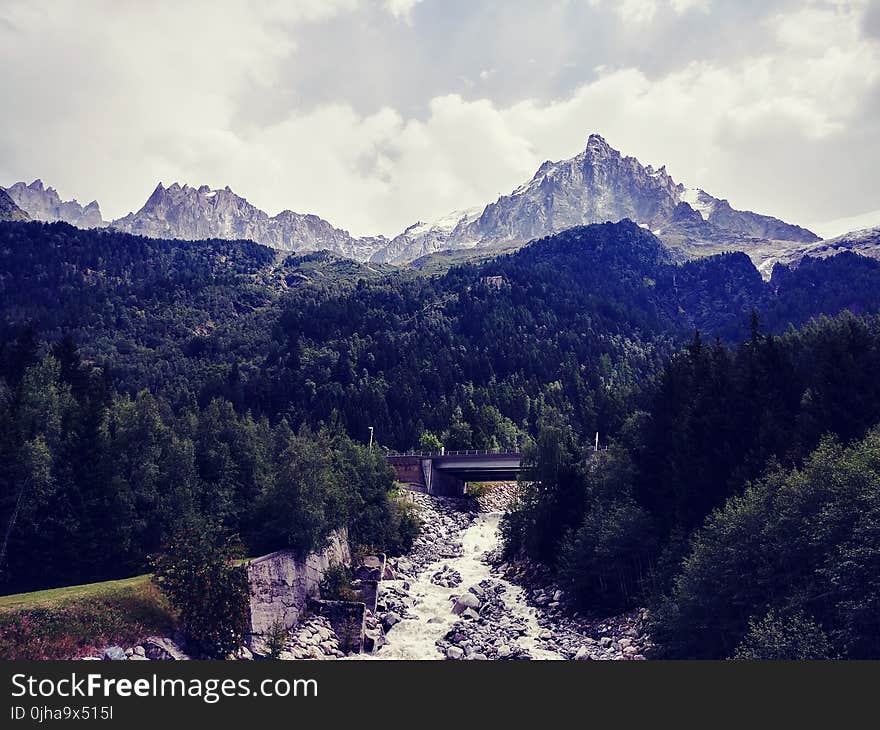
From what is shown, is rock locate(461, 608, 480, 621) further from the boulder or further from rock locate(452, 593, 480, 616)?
the boulder

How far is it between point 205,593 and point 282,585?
37.3 ft

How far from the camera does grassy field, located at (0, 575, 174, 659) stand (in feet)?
124

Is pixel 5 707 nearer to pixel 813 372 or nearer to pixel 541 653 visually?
pixel 541 653

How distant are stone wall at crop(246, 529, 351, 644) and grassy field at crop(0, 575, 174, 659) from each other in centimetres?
831

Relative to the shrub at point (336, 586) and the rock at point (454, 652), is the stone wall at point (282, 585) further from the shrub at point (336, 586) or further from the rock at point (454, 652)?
the rock at point (454, 652)

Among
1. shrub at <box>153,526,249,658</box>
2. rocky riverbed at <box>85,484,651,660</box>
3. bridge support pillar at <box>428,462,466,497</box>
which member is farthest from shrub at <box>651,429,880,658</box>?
bridge support pillar at <box>428,462,466,497</box>

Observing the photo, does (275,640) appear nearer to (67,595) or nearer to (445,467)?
(67,595)

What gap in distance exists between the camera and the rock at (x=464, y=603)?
A: 6711cm

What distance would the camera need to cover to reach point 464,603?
224ft

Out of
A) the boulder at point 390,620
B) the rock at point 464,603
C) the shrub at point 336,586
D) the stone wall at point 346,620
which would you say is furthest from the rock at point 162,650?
the rock at point 464,603

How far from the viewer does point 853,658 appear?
33.0 metres

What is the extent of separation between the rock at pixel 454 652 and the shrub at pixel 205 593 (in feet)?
54.4

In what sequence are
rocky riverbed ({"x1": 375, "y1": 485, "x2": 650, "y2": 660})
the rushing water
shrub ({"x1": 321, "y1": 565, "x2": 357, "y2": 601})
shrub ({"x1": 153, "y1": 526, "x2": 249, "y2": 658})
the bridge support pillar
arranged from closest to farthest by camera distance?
shrub ({"x1": 153, "y1": 526, "x2": 249, "y2": 658})
rocky riverbed ({"x1": 375, "y1": 485, "x2": 650, "y2": 660})
the rushing water
shrub ({"x1": 321, "y1": 565, "x2": 357, "y2": 601})
the bridge support pillar

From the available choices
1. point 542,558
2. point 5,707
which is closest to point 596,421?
point 542,558
